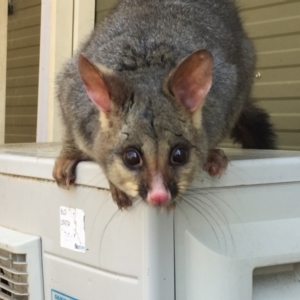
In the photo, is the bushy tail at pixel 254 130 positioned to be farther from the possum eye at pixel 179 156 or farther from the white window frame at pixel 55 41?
the white window frame at pixel 55 41

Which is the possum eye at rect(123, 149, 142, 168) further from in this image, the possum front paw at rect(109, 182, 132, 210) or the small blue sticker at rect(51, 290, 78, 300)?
the small blue sticker at rect(51, 290, 78, 300)

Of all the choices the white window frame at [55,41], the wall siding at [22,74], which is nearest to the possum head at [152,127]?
the white window frame at [55,41]

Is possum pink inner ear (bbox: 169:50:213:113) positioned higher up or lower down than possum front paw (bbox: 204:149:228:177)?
higher up

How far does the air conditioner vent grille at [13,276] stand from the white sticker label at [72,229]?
171mm

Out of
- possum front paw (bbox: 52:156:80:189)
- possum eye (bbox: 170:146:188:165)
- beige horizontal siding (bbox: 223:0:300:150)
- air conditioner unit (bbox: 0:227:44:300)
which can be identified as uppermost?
beige horizontal siding (bbox: 223:0:300:150)

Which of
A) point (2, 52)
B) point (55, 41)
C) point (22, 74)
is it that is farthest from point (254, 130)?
point (22, 74)

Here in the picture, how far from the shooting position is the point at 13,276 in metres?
1.62

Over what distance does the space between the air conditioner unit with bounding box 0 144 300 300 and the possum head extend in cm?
6

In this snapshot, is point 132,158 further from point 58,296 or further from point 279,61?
point 279,61

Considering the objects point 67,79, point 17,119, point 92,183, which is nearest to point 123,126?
point 92,183

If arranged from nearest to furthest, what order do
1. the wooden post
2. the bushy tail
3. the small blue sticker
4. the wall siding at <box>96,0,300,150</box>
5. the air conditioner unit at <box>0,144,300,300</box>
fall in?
1. the air conditioner unit at <box>0,144,300,300</box>
2. the small blue sticker
3. the bushy tail
4. the wall siding at <box>96,0,300,150</box>
5. the wooden post

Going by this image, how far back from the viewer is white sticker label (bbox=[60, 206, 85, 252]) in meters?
1.42

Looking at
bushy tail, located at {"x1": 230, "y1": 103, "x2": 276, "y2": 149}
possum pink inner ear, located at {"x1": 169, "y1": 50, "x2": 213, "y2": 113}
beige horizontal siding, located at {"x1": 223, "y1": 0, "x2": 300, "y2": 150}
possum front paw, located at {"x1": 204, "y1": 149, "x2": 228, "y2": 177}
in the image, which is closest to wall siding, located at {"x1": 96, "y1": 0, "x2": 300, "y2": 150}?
beige horizontal siding, located at {"x1": 223, "y1": 0, "x2": 300, "y2": 150}

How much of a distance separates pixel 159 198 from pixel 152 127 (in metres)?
0.19
